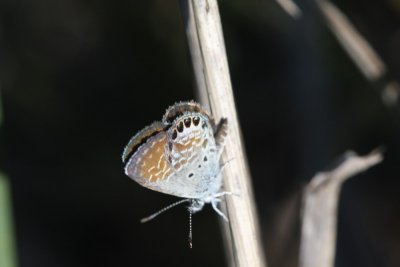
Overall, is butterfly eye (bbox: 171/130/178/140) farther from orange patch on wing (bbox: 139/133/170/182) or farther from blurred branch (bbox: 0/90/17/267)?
blurred branch (bbox: 0/90/17/267)

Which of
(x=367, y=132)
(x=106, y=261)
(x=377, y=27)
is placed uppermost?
(x=377, y=27)

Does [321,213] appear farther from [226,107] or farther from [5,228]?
[5,228]

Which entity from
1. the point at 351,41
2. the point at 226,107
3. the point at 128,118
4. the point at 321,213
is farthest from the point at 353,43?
the point at 128,118

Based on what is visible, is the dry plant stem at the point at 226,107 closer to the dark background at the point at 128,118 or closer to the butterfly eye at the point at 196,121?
the butterfly eye at the point at 196,121

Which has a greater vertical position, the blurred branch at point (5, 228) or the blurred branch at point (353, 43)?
the blurred branch at point (353, 43)

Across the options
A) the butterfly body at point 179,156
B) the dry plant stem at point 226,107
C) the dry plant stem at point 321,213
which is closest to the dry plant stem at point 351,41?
the dry plant stem at point 321,213

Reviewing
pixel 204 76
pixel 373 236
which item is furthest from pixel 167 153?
pixel 373 236

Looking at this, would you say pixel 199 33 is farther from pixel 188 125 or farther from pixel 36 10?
pixel 36 10
